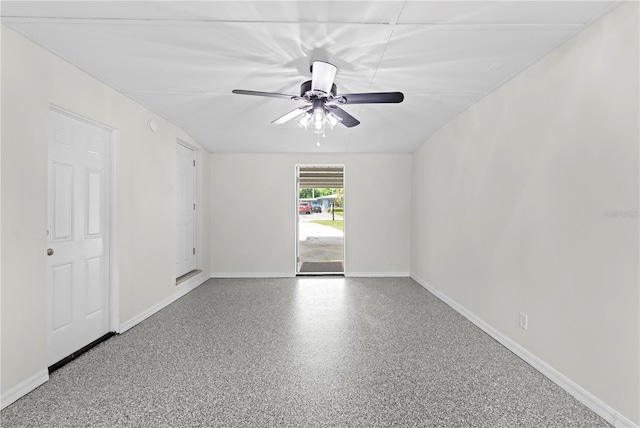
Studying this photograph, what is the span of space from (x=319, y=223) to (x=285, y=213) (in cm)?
1119

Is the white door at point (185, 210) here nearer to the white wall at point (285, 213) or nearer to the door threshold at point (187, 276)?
the door threshold at point (187, 276)


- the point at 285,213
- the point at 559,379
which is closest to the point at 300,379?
the point at 559,379

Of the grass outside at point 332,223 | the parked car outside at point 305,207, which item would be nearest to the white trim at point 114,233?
the grass outside at point 332,223

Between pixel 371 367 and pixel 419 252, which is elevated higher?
pixel 419 252

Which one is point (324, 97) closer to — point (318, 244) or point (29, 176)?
point (29, 176)

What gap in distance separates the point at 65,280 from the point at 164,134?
6.49 feet

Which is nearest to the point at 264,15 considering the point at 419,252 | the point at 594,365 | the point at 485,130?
the point at 485,130

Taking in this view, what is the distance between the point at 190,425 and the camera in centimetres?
175

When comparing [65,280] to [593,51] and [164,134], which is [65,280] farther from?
[593,51]

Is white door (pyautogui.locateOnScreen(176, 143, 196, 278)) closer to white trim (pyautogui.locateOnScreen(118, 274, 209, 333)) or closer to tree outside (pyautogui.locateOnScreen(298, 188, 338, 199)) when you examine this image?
white trim (pyautogui.locateOnScreen(118, 274, 209, 333))

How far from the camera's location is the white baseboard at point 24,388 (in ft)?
6.23

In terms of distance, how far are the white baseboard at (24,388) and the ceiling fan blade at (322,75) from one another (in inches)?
108

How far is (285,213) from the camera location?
554cm

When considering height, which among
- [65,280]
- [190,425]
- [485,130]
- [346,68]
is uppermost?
[346,68]
